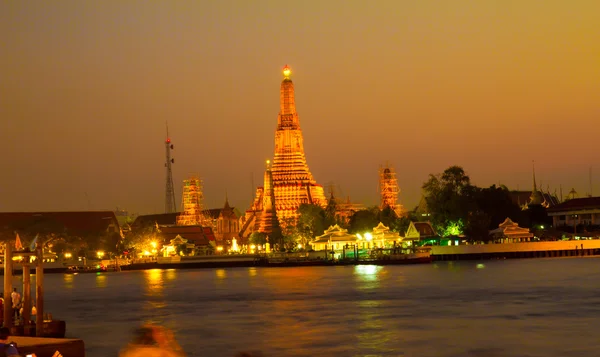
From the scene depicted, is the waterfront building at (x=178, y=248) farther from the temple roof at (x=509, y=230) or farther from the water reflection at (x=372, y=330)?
the water reflection at (x=372, y=330)

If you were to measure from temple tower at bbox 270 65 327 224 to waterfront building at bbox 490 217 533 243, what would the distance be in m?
35.7

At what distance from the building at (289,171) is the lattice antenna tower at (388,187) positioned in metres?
8.33

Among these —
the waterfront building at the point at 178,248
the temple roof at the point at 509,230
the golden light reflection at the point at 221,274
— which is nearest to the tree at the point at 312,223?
the waterfront building at the point at 178,248

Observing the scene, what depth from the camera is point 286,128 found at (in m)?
160

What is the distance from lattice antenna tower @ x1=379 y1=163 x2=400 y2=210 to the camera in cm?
15612

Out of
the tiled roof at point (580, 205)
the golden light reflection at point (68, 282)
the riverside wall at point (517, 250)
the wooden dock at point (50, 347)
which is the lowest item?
the wooden dock at point (50, 347)

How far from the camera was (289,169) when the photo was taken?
518 ft

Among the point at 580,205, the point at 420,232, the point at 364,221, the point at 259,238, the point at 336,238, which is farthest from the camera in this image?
the point at 580,205

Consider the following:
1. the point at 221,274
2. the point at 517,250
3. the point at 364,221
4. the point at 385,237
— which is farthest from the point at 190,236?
the point at 517,250

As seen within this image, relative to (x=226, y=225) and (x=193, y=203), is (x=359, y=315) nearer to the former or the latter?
(x=193, y=203)

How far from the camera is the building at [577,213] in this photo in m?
149

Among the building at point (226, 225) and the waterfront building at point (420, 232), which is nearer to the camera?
the waterfront building at point (420, 232)

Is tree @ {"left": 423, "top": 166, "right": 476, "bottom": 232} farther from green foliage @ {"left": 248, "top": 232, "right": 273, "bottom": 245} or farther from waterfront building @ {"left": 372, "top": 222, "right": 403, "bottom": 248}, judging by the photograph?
green foliage @ {"left": 248, "top": 232, "right": 273, "bottom": 245}

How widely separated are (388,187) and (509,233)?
36004 millimetres
